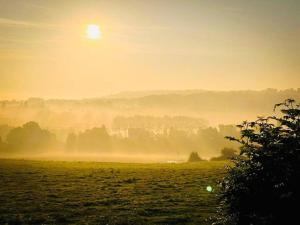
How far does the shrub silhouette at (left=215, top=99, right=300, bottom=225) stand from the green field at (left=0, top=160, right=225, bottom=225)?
15235 mm

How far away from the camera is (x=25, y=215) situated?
28062 mm

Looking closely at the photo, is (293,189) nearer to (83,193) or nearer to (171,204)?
(171,204)

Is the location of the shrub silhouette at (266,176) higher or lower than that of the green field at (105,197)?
higher

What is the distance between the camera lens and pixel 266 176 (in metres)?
11.5

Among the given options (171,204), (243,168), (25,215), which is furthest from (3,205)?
(243,168)

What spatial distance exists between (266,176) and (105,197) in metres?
26.3

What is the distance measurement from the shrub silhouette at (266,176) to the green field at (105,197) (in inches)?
600

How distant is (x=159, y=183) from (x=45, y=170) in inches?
818

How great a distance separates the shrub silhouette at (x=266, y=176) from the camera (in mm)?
10633

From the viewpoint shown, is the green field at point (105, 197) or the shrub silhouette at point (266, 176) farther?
the green field at point (105, 197)

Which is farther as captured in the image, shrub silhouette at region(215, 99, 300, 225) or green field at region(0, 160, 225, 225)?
green field at region(0, 160, 225, 225)

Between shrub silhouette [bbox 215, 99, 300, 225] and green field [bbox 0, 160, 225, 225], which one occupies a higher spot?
shrub silhouette [bbox 215, 99, 300, 225]

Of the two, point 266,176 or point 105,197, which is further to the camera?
point 105,197

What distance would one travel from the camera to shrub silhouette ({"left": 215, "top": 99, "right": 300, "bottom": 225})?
10633 millimetres
